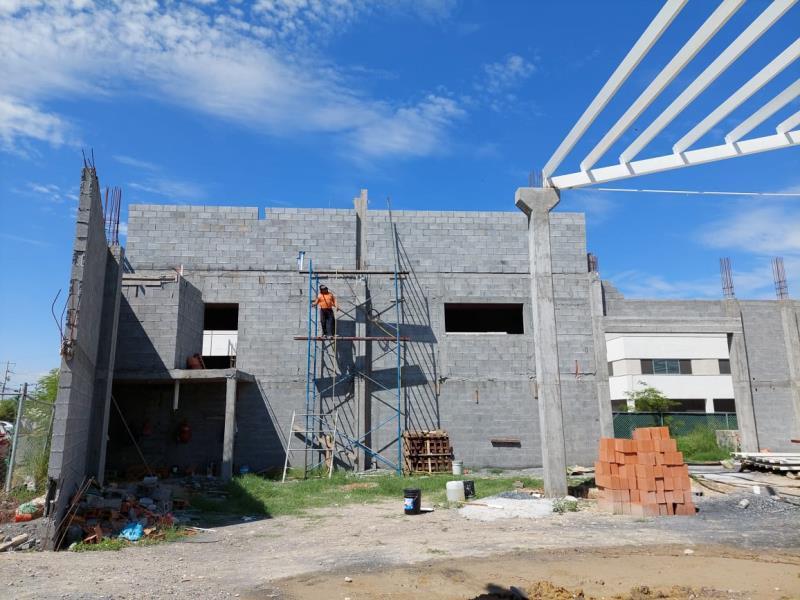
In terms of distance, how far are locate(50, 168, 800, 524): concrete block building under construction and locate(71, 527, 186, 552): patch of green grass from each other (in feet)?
21.0

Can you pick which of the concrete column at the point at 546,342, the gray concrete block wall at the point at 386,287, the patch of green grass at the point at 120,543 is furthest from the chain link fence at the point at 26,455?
the concrete column at the point at 546,342

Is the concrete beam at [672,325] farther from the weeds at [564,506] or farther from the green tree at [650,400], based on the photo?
the green tree at [650,400]

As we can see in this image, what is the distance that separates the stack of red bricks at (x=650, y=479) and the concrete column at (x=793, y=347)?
12.5m

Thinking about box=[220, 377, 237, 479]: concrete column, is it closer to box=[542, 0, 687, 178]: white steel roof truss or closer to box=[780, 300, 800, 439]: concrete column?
box=[542, 0, 687, 178]: white steel roof truss

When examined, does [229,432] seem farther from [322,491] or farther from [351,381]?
[351,381]

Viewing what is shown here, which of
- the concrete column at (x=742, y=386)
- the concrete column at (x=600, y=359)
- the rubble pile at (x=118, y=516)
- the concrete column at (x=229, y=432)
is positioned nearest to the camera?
the rubble pile at (x=118, y=516)

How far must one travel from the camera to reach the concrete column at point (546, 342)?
40.6 ft

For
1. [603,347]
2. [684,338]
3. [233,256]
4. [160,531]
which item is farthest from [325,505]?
[684,338]

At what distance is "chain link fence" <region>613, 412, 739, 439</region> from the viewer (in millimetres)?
23969

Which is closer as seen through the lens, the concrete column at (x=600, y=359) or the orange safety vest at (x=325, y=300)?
the orange safety vest at (x=325, y=300)

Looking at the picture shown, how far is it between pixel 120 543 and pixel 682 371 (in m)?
41.5

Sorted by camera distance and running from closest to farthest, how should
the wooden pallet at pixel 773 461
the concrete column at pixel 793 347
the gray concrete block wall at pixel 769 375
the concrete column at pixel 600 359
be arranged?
the wooden pallet at pixel 773 461
the concrete column at pixel 600 359
the gray concrete block wall at pixel 769 375
the concrete column at pixel 793 347

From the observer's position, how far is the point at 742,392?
20.1m

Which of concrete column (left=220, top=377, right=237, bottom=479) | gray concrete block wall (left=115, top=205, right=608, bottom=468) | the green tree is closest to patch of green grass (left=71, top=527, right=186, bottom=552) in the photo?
concrete column (left=220, top=377, right=237, bottom=479)
